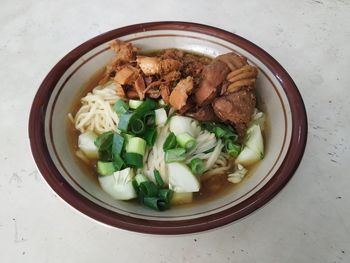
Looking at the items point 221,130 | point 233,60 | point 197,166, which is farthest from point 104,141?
point 233,60

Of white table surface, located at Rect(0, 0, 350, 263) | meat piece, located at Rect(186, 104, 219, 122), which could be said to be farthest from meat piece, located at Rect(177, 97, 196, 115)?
white table surface, located at Rect(0, 0, 350, 263)

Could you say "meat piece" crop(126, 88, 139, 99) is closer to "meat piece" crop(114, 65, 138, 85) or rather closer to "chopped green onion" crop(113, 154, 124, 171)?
"meat piece" crop(114, 65, 138, 85)

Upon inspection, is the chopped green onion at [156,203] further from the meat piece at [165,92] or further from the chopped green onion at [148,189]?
the meat piece at [165,92]

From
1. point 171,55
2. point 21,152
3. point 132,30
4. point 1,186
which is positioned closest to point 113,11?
point 132,30

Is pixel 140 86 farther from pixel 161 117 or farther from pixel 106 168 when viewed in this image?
pixel 106 168

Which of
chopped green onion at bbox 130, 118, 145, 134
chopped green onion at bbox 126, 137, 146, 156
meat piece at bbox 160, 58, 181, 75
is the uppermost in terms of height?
meat piece at bbox 160, 58, 181, 75

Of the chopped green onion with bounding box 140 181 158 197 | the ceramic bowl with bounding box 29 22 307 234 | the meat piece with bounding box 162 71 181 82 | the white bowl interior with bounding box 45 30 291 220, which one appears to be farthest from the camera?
the meat piece with bounding box 162 71 181 82

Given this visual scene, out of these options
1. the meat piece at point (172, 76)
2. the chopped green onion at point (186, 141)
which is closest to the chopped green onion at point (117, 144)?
the chopped green onion at point (186, 141)
